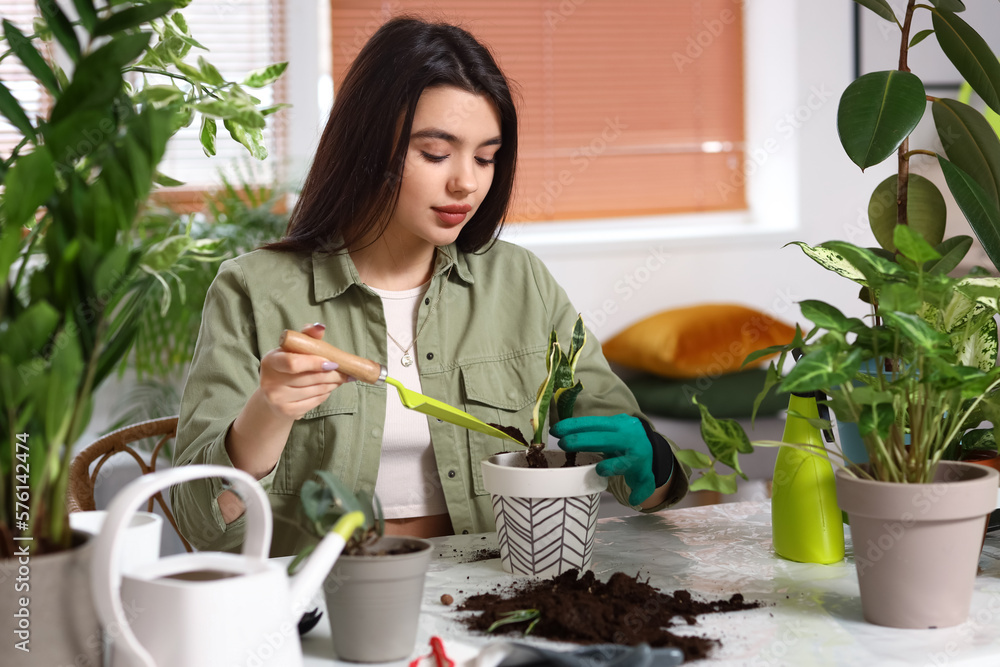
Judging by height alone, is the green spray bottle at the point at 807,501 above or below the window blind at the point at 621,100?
below

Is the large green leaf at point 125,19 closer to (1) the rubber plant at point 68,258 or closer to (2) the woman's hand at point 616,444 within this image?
(1) the rubber plant at point 68,258

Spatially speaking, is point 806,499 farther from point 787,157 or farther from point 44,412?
point 787,157

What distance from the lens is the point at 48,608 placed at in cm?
59

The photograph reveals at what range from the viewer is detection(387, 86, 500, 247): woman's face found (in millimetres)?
1257

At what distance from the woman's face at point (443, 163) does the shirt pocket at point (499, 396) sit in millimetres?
251

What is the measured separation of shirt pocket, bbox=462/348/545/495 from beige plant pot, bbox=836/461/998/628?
673 millimetres

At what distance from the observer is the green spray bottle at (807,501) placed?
3.16ft

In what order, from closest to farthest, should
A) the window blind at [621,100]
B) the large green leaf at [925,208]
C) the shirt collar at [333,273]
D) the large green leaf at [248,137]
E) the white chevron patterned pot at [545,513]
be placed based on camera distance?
the large green leaf at [248,137]
the white chevron patterned pot at [545,513]
the large green leaf at [925,208]
the shirt collar at [333,273]
the window blind at [621,100]

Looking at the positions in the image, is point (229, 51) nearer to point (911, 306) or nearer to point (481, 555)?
point (481, 555)

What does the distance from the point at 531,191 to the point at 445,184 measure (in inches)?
79.5

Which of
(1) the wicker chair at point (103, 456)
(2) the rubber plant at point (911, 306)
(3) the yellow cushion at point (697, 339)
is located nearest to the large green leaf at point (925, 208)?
(2) the rubber plant at point (911, 306)

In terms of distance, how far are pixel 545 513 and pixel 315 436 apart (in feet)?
1.79

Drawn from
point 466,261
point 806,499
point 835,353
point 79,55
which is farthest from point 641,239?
point 79,55

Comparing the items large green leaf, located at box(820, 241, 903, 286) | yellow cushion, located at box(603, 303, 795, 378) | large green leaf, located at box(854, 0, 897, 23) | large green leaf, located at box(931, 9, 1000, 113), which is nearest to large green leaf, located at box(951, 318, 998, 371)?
large green leaf, located at box(820, 241, 903, 286)
